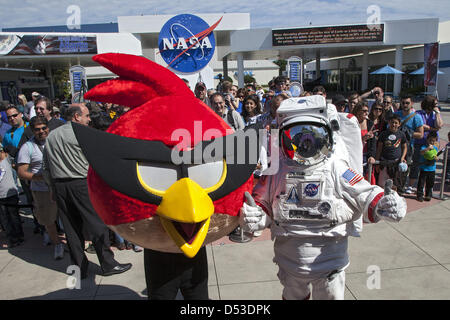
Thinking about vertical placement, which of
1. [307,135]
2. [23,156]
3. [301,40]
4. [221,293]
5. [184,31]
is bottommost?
[221,293]

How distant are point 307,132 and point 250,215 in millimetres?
629

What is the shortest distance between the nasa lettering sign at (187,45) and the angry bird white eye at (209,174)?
333 cm

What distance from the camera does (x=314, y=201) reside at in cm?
222

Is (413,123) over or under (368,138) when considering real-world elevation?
over

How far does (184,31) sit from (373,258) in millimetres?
3951

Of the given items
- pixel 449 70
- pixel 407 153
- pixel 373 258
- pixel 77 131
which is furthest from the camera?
pixel 449 70

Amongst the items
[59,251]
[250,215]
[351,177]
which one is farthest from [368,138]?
[59,251]

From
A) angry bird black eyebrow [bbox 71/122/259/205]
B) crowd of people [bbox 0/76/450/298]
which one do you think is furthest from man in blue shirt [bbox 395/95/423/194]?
angry bird black eyebrow [bbox 71/122/259/205]

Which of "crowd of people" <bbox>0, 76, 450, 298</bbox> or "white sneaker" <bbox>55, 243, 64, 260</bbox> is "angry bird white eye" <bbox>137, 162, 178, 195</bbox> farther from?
"white sneaker" <bbox>55, 243, 64, 260</bbox>

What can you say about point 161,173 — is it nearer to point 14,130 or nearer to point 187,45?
point 187,45

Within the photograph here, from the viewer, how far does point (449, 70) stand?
2444 cm

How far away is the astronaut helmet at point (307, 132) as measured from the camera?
2.19 meters
